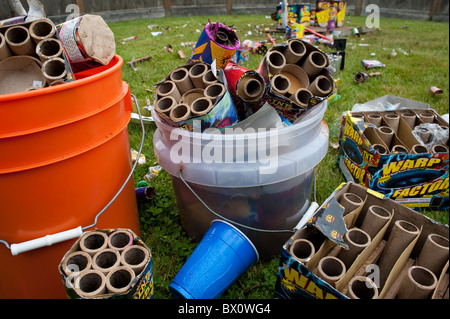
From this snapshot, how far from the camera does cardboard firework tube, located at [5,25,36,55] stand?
3.79 feet

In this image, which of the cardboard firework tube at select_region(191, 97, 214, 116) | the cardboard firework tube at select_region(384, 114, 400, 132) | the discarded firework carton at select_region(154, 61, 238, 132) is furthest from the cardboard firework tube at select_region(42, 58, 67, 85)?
the cardboard firework tube at select_region(384, 114, 400, 132)

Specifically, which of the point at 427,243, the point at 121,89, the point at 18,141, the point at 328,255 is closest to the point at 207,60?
the point at 121,89

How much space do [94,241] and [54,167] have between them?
281mm

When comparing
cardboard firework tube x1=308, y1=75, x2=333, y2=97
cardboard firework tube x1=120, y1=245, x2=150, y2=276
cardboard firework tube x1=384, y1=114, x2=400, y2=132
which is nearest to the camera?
cardboard firework tube x1=120, y1=245, x2=150, y2=276

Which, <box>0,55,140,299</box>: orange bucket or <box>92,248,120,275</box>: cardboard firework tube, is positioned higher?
<box>0,55,140,299</box>: orange bucket

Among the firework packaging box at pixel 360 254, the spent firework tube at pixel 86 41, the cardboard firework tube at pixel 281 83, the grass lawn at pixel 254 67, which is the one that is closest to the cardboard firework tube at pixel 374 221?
the firework packaging box at pixel 360 254

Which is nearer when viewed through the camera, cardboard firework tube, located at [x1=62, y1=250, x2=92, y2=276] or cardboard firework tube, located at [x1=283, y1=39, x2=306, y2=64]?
cardboard firework tube, located at [x1=62, y1=250, x2=92, y2=276]

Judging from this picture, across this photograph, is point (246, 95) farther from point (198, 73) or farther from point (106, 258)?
point (106, 258)

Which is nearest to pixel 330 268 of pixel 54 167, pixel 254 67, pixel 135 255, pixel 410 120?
pixel 135 255

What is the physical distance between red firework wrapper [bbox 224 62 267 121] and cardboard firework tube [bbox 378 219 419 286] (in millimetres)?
721

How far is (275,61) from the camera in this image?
149 cm

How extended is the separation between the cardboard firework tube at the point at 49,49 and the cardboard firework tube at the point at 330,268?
1142 millimetres

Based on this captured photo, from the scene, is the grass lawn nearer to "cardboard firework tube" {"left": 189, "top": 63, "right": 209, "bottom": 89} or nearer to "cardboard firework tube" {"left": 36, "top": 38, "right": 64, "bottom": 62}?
"cardboard firework tube" {"left": 189, "top": 63, "right": 209, "bottom": 89}

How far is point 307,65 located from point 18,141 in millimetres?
1132
